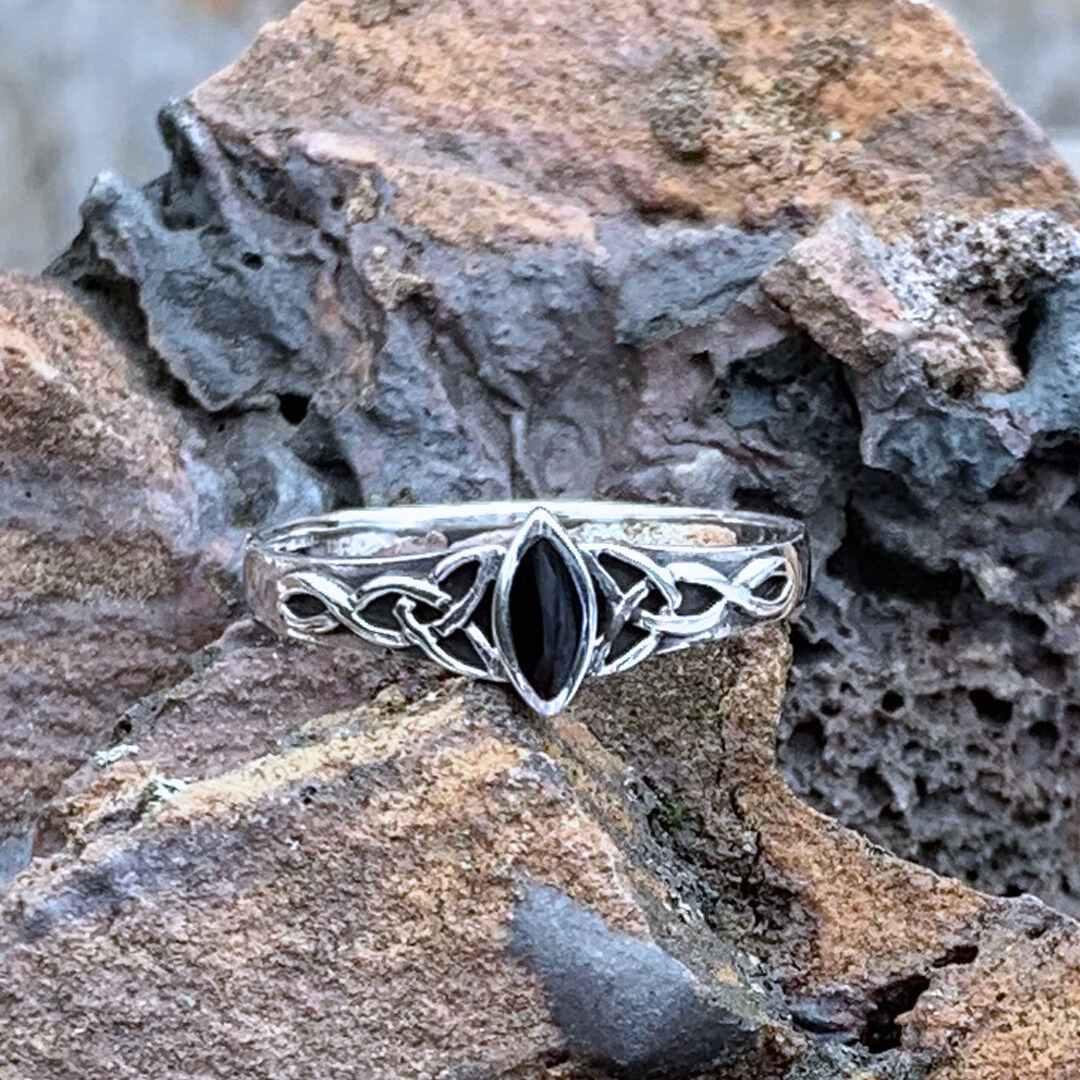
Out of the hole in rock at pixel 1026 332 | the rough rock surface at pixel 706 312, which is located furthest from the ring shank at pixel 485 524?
the hole in rock at pixel 1026 332

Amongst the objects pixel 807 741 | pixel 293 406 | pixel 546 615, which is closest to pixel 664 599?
pixel 546 615

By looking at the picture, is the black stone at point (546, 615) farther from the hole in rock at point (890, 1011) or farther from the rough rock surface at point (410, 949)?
the hole in rock at point (890, 1011)

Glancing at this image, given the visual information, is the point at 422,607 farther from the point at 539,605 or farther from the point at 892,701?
the point at 892,701

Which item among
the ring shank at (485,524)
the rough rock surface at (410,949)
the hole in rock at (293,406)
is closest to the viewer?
the rough rock surface at (410,949)

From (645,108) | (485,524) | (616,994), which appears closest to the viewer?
(616,994)

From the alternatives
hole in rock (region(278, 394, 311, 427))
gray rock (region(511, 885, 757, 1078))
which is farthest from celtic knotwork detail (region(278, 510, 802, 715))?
hole in rock (region(278, 394, 311, 427))

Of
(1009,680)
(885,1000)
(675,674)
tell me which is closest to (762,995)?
(885,1000)
